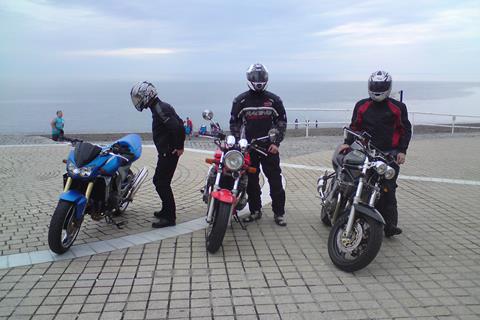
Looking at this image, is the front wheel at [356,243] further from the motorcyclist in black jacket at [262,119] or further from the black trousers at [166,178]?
the black trousers at [166,178]

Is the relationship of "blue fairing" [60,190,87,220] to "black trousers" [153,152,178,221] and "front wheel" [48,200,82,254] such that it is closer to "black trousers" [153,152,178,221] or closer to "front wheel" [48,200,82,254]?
"front wheel" [48,200,82,254]

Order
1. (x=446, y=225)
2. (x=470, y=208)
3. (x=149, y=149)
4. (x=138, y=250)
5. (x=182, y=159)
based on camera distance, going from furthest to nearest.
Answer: (x=149, y=149), (x=182, y=159), (x=470, y=208), (x=446, y=225), (x=138, y=250)

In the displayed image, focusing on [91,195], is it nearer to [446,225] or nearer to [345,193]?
[345,193]

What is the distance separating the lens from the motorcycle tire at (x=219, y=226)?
14.3ft

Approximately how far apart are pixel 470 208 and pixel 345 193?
108 inches

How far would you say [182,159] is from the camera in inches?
403

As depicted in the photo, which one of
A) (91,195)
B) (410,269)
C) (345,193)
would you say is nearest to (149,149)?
(91,195)

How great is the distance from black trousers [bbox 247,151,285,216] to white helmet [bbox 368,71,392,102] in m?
1.42

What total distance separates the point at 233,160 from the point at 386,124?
1.77 meters

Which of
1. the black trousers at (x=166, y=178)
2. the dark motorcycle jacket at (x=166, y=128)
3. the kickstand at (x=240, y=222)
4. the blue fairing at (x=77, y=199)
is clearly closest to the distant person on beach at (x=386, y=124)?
the kickstand at (x=240, y=222)

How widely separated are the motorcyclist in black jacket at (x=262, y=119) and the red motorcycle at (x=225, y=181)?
18 cm

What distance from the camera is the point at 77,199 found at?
4.30 m

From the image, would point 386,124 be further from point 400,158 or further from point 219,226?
point 219,226

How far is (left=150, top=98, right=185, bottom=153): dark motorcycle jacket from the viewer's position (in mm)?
5059
